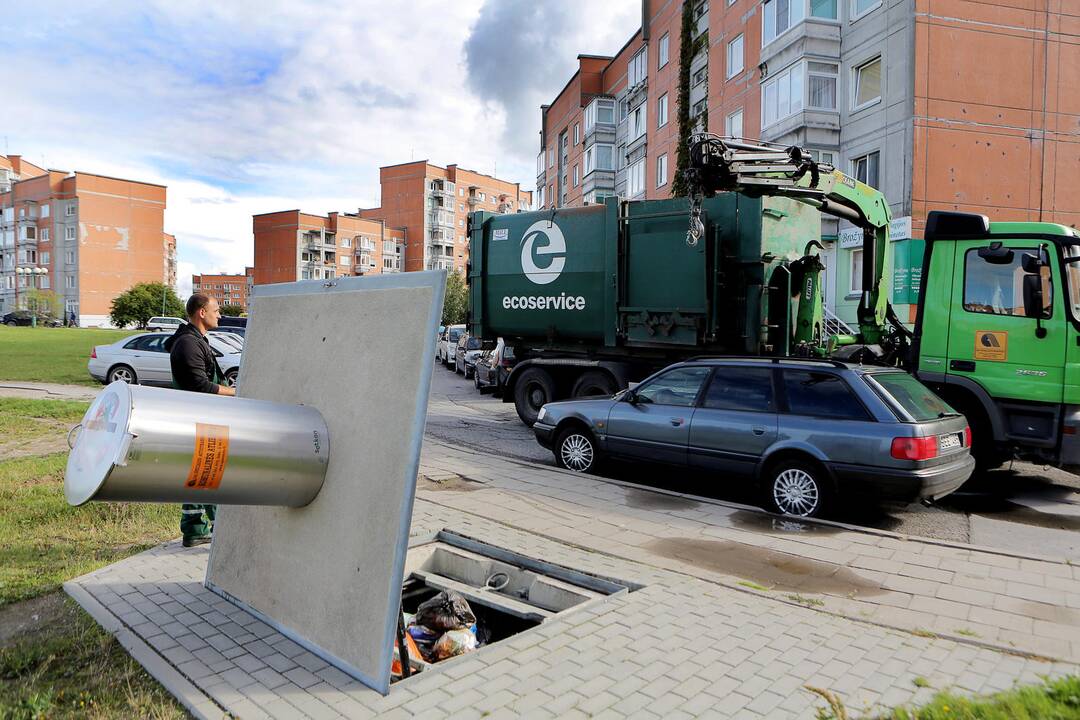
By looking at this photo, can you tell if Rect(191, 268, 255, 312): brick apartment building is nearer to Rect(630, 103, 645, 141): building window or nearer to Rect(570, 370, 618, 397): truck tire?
Rect(630, 103, 645, 141): building window

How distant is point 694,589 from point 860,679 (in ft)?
4.21

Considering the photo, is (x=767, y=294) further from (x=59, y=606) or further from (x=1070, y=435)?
(x=59, y=606)

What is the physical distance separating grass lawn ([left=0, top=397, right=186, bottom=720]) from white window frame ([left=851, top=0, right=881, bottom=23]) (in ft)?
75.0

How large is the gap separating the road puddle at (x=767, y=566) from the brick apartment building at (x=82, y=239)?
9377 centimetres

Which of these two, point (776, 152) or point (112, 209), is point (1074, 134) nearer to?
point (776, 152)

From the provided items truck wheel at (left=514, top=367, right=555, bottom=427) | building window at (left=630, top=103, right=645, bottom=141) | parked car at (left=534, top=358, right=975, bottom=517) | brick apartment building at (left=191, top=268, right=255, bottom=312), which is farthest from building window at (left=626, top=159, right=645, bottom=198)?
brick apartment building at (left=191, top=268, right=255, bottom=312)

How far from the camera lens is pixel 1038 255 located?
7781mm

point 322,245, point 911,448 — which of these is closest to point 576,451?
point 911,448

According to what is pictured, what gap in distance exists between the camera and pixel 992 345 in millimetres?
7941

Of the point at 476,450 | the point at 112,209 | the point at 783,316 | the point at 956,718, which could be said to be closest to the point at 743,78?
the point at 783,316

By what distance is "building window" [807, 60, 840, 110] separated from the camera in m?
22.6

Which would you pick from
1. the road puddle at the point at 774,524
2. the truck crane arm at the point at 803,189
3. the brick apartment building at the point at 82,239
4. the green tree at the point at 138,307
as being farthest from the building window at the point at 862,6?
the brick apartment building at the point at 82,239

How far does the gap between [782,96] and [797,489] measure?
2029 cm

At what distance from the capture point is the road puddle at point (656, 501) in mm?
6957
